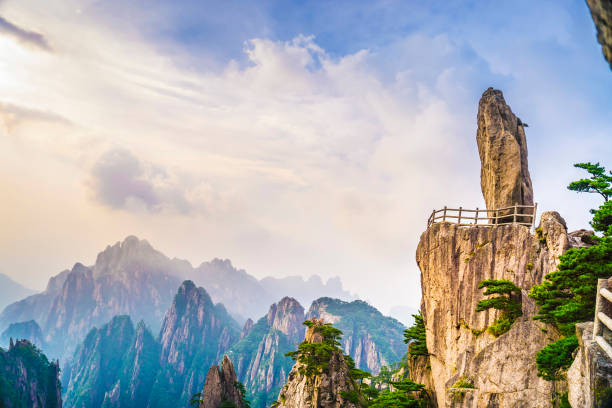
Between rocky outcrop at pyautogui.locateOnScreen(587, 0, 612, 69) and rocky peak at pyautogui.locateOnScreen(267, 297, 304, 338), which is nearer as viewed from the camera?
rocky outcrop at pyautogui.locateOnScreen(587, 0, 612, 69)

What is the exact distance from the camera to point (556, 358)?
52.6 ft

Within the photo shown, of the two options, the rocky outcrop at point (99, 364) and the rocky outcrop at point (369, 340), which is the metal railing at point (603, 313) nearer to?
the rocky outcrop at point (369, 340)

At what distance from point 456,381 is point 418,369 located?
10377 mm

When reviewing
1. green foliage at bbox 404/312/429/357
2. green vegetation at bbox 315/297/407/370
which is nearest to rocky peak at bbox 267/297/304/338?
green vegetation at bbox 315/297/407/370

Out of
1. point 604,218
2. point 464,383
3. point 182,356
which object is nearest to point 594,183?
point 604,218

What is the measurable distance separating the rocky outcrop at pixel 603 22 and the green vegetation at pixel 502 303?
19797 millimetres

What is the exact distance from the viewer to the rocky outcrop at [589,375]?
998 centimetres

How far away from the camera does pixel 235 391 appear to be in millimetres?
60500

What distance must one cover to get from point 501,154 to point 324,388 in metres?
28.9

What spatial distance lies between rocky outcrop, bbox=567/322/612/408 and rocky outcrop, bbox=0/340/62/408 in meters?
92.3

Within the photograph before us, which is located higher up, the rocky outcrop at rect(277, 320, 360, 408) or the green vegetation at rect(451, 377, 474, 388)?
the green vegetation at rect(451, 377, 474, 388)

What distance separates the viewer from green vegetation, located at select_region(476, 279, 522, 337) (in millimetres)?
23109

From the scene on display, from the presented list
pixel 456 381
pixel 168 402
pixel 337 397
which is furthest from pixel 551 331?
pixel 168 402

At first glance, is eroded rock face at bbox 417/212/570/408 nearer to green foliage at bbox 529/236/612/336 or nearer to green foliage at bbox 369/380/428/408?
green foliage at bbox 369/380/428/408
